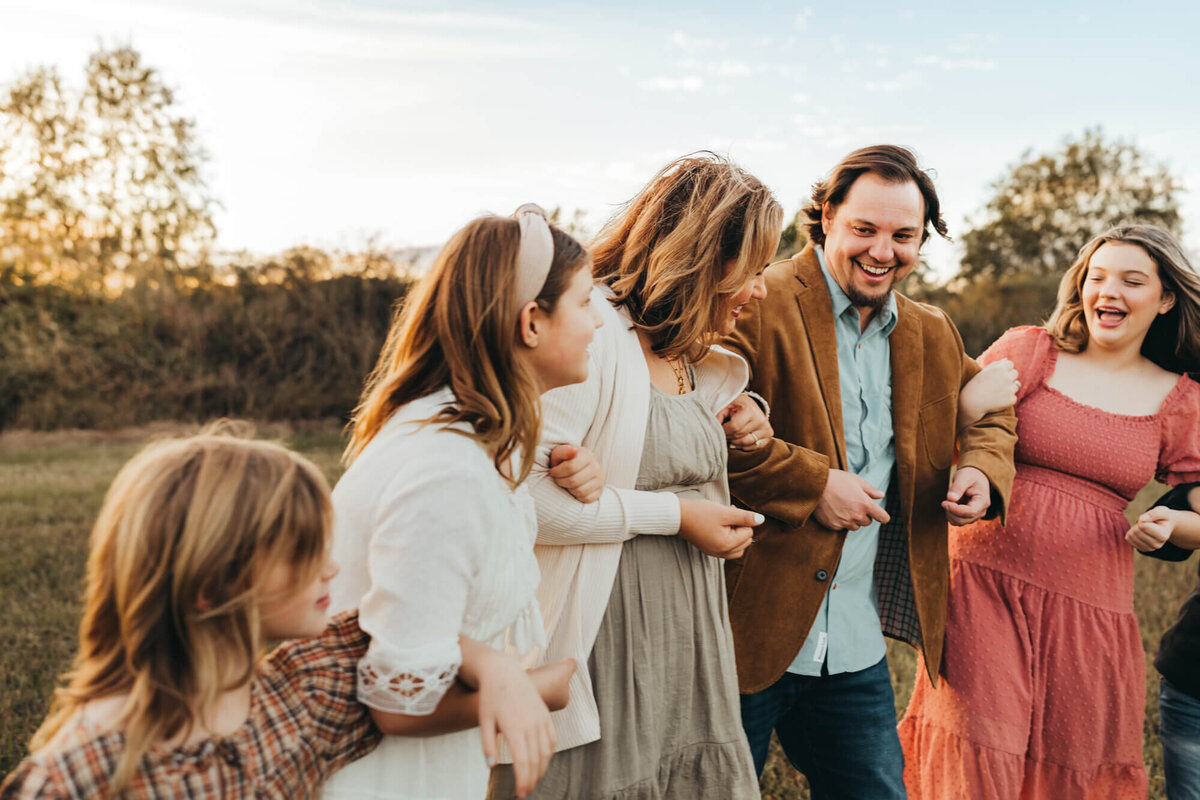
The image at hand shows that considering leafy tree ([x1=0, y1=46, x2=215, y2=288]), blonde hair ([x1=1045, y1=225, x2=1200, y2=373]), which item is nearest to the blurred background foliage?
leafy tree ([x1=0, y1=46, x2=215, y2=288])

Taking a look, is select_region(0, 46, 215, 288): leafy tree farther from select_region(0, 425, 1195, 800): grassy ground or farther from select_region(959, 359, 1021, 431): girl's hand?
select_region(959, 359, 1021, 431): girl's hand

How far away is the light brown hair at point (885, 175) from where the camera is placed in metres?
2.80

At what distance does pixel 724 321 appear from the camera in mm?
2377

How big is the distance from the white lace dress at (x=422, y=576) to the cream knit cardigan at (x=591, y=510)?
316 millimetres

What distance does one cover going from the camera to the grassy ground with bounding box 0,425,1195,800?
13.2ft

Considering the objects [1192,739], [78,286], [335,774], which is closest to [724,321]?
[335,774]

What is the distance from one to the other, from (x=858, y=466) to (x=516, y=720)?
1.67 meters

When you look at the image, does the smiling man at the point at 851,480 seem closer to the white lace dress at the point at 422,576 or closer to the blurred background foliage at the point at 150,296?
the white lace dress at the point at 422,576

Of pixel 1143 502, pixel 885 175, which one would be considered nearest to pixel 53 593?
pixel 885 175

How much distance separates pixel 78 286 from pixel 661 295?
18429mm

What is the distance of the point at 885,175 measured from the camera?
2.79 metres

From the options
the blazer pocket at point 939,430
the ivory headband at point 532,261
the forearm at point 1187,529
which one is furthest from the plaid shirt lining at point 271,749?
the forearm at point 1187,529

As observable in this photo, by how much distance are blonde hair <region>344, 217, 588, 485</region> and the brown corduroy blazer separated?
1.02 m

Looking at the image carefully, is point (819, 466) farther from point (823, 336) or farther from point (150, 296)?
point (150, 296)
